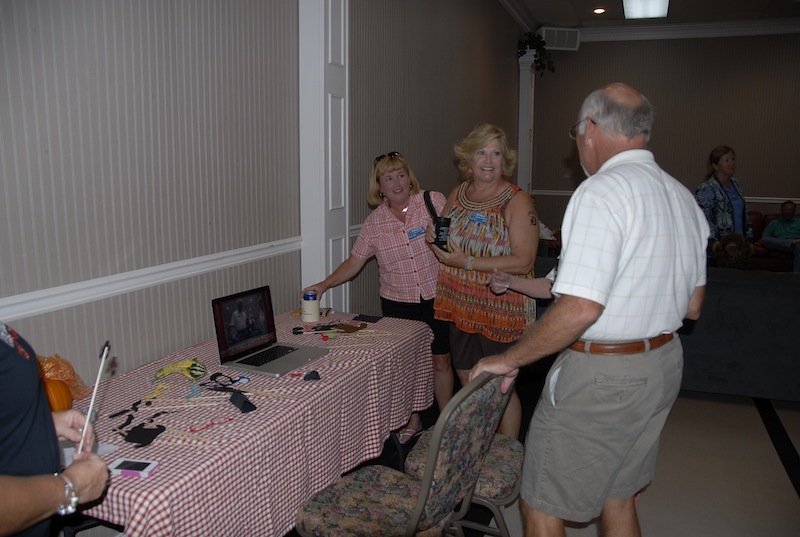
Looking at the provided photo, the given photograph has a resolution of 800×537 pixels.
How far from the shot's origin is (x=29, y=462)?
1066 mm

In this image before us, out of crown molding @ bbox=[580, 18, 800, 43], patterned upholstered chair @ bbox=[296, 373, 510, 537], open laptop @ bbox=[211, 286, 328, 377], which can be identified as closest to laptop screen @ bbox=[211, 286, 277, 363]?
open laptop @ bbox=[211, 286, 328, 377]

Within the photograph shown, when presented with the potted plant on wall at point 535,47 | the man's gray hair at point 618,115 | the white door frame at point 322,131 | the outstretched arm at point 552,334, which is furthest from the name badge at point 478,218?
the potted plant on wall at point 535,47

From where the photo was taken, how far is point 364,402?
2.30m

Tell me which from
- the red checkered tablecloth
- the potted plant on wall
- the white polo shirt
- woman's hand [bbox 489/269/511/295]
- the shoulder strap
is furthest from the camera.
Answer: the potted plant on wall

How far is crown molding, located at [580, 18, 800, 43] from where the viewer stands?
8.30 m

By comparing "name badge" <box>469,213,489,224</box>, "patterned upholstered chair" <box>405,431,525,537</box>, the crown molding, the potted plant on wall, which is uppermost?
the crown molding

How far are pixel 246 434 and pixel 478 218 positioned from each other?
1.48 m

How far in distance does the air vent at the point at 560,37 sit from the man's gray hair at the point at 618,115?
732 cm

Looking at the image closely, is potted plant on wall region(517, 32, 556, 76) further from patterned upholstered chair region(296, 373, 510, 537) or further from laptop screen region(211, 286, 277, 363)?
patterned upholstered chair region(296, 373, 510, 537)

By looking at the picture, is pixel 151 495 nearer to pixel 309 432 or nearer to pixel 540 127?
pixel 309 432

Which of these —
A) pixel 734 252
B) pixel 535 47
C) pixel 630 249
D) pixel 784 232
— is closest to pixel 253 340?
pixel 630 249

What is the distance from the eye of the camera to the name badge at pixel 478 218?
2.78 m

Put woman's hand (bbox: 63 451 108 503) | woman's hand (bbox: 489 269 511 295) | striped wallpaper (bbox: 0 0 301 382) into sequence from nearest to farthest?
woman's hand (bbox: 63 451 108 503), striped wallpaper (bbox: 0 0 301 382), woman's hand (bbox: 489 269 511 295)

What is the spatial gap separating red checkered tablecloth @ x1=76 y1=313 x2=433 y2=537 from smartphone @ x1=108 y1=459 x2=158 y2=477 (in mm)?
15
